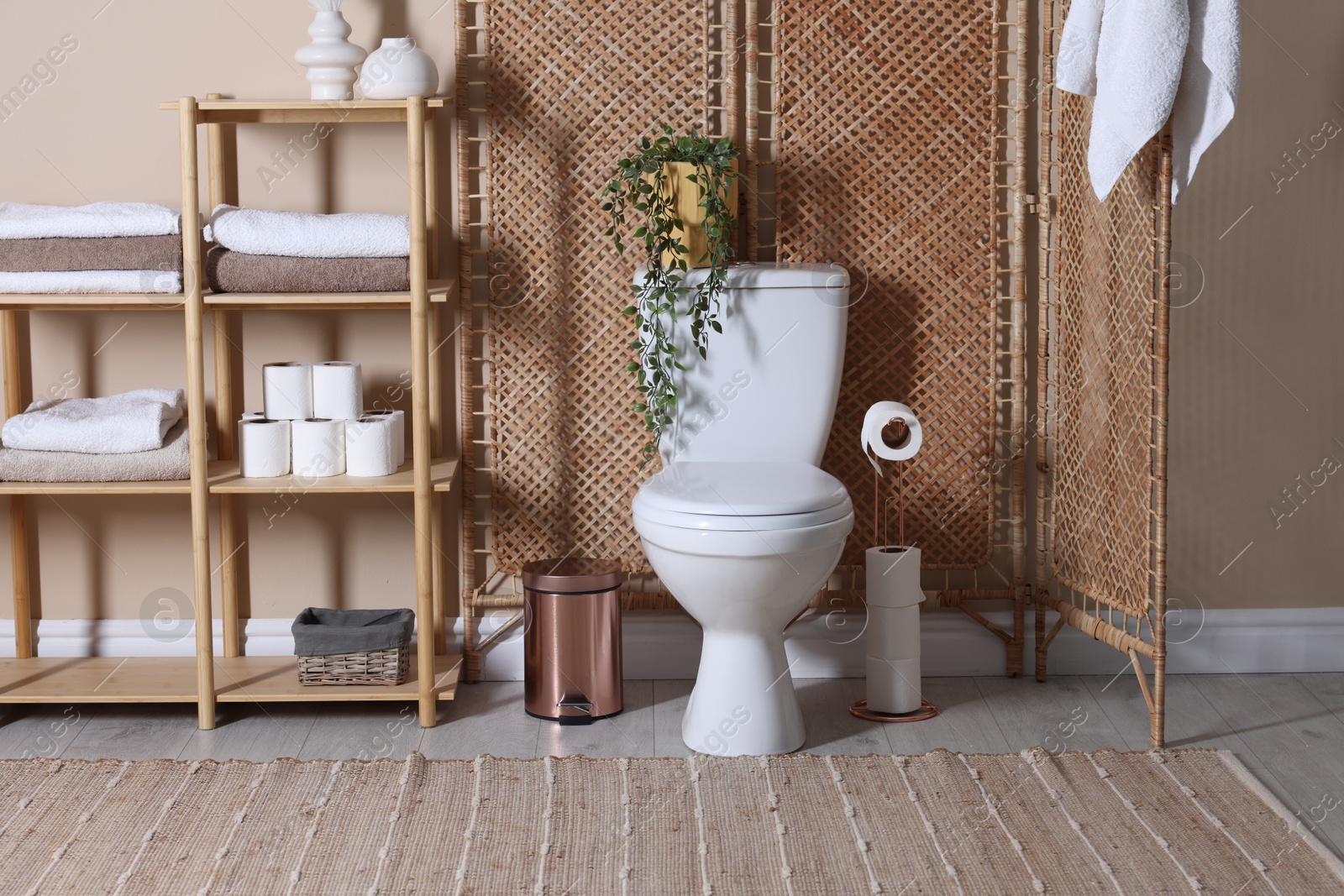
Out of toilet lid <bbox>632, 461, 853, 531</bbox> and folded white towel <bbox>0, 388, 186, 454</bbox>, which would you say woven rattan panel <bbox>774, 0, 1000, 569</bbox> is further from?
folded white towel <bbox>0, 388, 186, 454</bbox>

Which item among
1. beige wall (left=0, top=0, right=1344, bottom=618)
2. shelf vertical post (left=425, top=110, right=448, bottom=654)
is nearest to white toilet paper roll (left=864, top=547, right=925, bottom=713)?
beige wall (left=0, top=0, right=1344, bottom=618)

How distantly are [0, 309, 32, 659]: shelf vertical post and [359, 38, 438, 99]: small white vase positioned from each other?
3.04 feet

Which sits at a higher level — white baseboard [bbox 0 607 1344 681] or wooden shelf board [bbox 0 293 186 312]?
wooden shelf board [bbox 0 293 186 312]

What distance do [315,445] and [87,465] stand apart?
0.43m

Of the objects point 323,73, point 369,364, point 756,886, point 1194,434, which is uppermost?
point 323,73

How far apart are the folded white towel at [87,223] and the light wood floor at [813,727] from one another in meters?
0.97

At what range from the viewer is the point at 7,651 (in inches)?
106

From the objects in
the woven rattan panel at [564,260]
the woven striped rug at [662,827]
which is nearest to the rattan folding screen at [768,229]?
the woven rattan panel at [564,260]

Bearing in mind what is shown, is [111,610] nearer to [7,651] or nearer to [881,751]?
[7,651]

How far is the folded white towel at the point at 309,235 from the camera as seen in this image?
2.30 metres

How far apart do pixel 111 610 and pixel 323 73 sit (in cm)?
128

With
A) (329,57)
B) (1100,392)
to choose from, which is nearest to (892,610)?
(1100,392)

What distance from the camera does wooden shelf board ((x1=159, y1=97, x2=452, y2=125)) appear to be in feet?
7.48

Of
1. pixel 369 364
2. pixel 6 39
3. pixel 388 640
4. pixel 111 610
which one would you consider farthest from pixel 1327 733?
pixel 6 39
